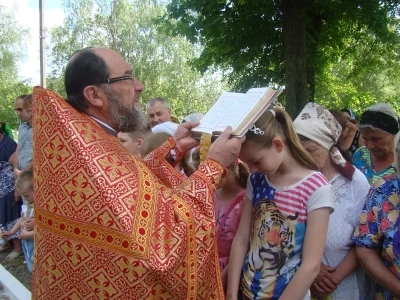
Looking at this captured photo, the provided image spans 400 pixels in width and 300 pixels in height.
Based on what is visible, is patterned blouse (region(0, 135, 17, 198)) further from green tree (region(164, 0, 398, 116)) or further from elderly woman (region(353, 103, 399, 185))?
elderly woman (region(353, 103, 399, 185))

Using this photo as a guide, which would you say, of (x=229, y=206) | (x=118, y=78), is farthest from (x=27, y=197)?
(x=118, y=78)

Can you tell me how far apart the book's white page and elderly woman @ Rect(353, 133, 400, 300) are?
0.76m

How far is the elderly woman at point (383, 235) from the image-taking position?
2.04 meters

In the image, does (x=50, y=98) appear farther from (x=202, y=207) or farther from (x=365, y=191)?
(x=365, y=191)

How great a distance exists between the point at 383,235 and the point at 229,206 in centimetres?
83

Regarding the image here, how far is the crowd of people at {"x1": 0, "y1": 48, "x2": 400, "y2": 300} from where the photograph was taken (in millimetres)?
1591

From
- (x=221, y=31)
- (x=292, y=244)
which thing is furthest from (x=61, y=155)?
(x=221, y=31)

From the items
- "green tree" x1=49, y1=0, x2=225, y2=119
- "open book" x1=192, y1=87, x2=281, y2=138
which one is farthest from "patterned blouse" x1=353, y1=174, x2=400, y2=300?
"green tree" x1=49, y1=0, x2=225, y2=119

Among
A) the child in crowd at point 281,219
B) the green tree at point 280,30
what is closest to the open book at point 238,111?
the child in crowd at point 281,219

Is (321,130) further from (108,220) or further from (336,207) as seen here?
(108,220)

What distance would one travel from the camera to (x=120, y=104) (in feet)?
6.28

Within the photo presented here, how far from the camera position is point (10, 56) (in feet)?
99.6

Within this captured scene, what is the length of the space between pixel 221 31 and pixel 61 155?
8507 mm

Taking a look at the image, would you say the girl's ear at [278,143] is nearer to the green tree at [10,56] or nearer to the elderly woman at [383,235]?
the elderly woman at [383,235]
